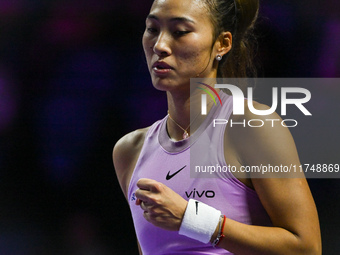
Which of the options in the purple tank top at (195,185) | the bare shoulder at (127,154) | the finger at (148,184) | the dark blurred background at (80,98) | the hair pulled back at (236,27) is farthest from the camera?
the dark blurred background at (80,98)

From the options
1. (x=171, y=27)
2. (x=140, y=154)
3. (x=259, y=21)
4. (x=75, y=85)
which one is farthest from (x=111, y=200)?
(x=171, y=27)

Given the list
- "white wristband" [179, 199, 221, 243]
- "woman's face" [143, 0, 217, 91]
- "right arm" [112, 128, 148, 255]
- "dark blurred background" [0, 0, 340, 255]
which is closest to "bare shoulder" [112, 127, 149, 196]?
"right arm" [112, 128, 148, 255]

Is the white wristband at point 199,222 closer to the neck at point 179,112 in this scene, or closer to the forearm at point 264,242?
the forearm at point 264,242

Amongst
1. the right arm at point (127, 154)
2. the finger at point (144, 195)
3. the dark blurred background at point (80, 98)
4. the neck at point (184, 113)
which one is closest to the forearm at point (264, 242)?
the finger at point (144, 195)

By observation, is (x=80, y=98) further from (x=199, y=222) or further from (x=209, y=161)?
(x=199, y=222)

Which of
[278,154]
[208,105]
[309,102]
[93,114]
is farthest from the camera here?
[93,114]

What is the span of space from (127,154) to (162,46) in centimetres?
40

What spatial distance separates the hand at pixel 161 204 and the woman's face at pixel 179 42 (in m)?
0.27

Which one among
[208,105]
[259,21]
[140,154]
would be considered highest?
[259,21]

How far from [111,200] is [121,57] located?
608 mm

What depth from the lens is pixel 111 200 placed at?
210 cm

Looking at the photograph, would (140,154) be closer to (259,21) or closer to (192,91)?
(192,91)

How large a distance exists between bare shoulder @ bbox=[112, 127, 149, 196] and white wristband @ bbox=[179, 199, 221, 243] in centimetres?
39

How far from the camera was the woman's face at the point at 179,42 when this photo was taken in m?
1.18
